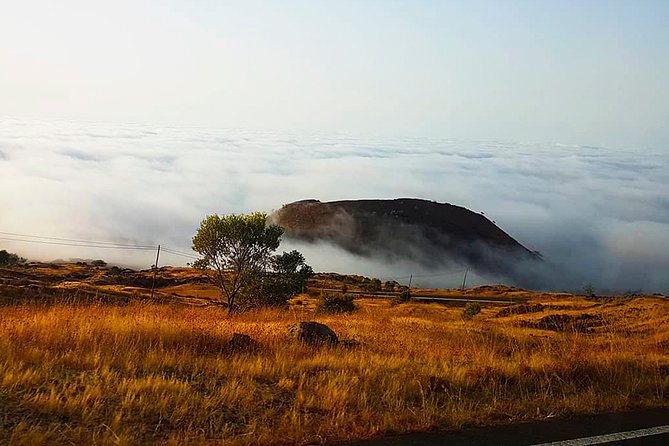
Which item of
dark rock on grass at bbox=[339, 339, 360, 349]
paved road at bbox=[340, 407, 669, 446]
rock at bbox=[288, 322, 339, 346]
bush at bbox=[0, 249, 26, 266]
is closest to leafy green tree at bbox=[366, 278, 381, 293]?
bush at bbox=[0, 249, 26, 266]

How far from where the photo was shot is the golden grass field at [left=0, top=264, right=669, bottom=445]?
6.34 metres

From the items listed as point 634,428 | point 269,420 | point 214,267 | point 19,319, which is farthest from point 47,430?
point 214,267

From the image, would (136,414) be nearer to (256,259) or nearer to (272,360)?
(272,360)

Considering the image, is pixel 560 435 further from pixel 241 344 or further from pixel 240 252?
pixel 240 252

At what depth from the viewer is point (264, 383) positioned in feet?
27.7

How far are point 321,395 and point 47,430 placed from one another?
3178 millimetres

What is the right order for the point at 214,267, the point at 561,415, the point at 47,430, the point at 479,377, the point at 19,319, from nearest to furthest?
the point at 47,430 < the point at 561,415 < the point at 479,377 < the point at 19,319 < the point at 214,267

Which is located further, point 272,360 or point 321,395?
point 272,360

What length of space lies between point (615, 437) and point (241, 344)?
596 centimetres

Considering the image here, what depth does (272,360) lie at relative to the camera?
9.46 meters

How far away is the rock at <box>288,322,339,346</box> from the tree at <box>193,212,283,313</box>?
3658 centimetres

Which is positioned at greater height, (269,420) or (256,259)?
(256,259)

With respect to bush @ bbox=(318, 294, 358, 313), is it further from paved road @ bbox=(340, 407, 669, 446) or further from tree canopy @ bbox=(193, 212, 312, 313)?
paved road @ bbox=(340, 407, 669, 446)

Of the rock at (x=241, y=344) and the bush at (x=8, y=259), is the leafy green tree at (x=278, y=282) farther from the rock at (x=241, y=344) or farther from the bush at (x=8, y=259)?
the bush at (x=8, y=259)
